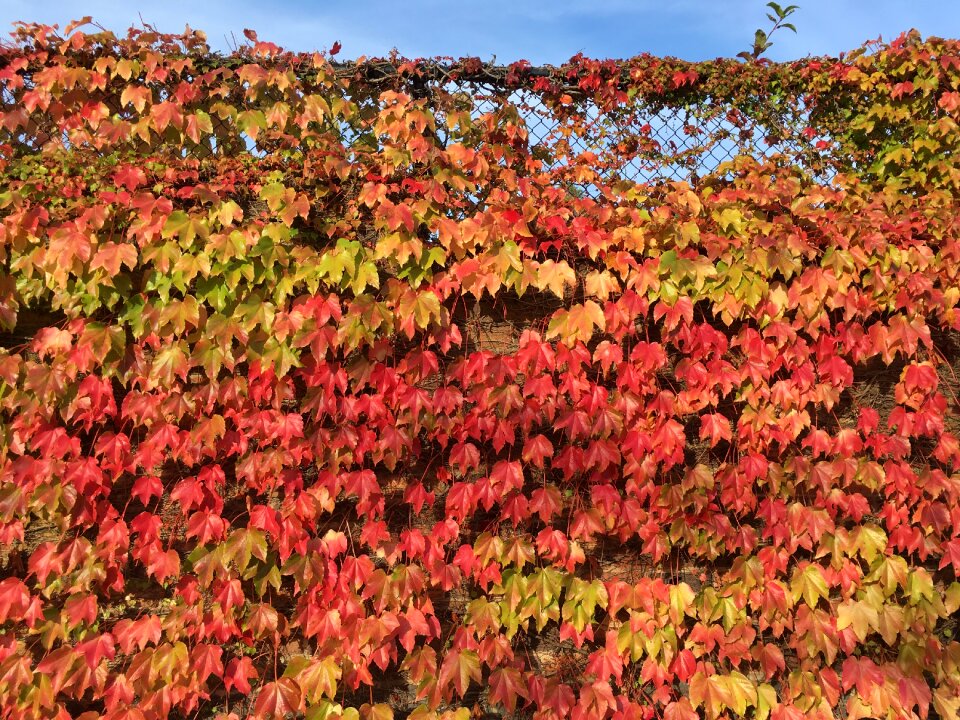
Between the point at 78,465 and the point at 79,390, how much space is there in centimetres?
31

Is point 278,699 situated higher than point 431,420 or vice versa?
point 431,420

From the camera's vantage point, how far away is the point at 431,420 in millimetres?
2732

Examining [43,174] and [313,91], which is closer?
[43,174]

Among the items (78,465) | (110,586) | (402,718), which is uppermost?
(78,465)

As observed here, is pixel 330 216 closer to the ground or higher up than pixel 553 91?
closer to the ground

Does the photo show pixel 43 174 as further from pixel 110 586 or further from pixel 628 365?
pixel 628 365

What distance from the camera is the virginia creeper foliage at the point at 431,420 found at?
8.69ft

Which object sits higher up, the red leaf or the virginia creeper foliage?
the virginia creeper foliage

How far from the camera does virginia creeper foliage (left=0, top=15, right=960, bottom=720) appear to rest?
2648 mm

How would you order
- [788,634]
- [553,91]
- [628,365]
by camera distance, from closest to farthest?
[628,365]
[788,634]
[553,91]

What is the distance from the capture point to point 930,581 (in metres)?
2.91

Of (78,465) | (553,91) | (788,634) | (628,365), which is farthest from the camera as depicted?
(553,91)

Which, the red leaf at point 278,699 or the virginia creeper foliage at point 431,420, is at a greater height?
the virginia creeper foliage at point 431,420

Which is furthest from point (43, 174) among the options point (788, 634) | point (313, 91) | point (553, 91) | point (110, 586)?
point (788, 634)
